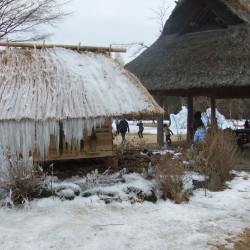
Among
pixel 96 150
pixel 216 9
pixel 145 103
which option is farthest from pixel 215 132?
pixel 216 9

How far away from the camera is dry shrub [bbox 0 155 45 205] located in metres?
7.25

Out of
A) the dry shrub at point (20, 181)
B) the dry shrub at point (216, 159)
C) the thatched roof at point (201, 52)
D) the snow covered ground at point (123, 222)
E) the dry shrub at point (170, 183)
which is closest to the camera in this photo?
the snow covered ground at point (123, 222)

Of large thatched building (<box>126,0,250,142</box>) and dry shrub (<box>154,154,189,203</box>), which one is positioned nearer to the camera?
dry shrub (<box>154,154,189,203</box>)

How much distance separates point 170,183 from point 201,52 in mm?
7447

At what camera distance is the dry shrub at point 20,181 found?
7246mm

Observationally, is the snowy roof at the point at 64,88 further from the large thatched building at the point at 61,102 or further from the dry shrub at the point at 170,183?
the dry shrub at the point at 170,183

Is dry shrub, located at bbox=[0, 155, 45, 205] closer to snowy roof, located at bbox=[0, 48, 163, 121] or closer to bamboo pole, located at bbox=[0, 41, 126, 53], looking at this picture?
snowy roof, located at bbox=[0, 48, 163, 121]

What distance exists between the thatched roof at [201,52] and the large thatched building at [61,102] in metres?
3.95

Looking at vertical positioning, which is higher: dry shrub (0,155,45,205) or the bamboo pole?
the bamboo pole

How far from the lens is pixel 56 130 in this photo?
813 centimetres

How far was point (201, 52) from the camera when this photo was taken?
14078 mm

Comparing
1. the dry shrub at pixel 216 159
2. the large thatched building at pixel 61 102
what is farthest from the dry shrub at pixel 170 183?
the large thatched building at pixel 61 102

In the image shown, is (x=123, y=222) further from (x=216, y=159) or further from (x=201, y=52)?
(x=201, y=52)

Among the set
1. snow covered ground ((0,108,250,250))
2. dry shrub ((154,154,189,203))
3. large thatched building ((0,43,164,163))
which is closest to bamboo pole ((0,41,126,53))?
large thatched building ((0,43,164,163))
